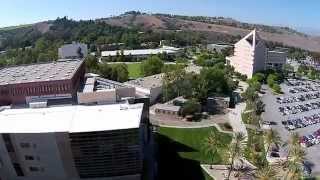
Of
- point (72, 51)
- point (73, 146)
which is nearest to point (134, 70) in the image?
point (72, 51)

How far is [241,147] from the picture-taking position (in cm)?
7756

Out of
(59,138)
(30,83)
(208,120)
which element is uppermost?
(30,83)

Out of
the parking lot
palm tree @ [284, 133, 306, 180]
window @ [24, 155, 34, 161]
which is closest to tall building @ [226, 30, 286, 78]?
the parking lot

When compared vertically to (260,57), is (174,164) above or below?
below

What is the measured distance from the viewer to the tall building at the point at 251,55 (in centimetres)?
14850

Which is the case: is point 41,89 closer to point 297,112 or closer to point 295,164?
point 295,164

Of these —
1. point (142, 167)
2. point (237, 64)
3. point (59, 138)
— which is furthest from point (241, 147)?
point (237, 64)

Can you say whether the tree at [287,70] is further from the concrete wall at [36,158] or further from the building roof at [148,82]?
the concrete wall at [36,158]

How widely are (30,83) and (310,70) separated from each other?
13438 cm

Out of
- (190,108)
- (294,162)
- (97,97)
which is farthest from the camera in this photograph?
(190,108)

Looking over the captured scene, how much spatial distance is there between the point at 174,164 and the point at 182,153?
5.46 metres

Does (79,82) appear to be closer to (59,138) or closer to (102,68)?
(59,138)

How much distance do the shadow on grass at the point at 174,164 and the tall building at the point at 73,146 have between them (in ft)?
37.1

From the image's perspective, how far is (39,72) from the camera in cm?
8806
